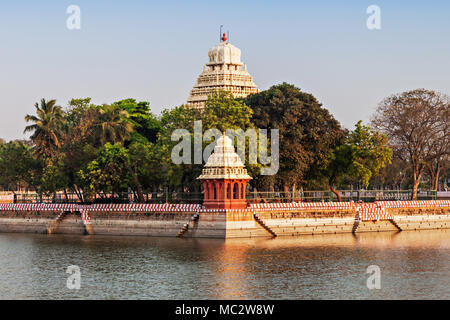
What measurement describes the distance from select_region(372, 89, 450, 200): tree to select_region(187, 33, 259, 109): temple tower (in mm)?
22750

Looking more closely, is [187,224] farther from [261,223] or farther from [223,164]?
[261,223]

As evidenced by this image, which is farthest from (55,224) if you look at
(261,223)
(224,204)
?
(261,223)

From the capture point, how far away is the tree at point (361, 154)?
8281cm

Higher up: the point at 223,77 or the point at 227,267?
the point at 223,77

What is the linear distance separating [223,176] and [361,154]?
765 inches

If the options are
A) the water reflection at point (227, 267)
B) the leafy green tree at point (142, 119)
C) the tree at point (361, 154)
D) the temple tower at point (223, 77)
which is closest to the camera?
the water reflection at point (227, 267)

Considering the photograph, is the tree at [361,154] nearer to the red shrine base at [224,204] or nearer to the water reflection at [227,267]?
the water reflection at [227,267]

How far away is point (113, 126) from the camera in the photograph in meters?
86.6

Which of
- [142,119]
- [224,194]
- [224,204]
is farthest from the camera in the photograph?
[142,119]

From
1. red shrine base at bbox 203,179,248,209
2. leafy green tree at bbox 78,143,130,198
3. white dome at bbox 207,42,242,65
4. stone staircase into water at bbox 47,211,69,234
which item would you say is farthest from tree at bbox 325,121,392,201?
white dome at bbox 207,42,242,65

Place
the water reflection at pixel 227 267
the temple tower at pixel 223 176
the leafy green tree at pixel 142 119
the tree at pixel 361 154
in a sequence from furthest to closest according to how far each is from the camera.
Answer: the leafy green tree at pixel 142 119, the tree at pixel 361 154, the temple tower at pixel 223 176, the water reflection at pixel 227 267

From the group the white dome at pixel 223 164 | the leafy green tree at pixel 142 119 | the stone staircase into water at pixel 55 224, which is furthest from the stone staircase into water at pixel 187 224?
the leafy green tree at pixel 142 119

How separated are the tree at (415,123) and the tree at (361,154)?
567cm
